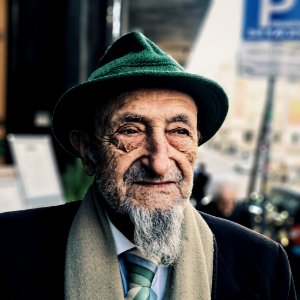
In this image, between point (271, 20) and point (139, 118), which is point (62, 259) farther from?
point (271, 20)

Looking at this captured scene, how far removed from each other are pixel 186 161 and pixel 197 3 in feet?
31.8

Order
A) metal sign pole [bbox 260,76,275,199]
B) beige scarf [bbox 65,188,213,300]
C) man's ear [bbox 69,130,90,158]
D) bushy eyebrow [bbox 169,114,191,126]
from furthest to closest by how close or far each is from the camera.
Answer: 1. metal sign pole [bbox 260,76,275,199]
2. man's ear [bbox 69,130,90,158]
3. bushy eyebrow [bbox 169,114,191,126]
4. beige scarf [bbox 65,188,213,300]

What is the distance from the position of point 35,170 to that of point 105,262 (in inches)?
102

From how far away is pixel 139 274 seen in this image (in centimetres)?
146

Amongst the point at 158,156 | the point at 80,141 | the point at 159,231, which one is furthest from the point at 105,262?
the point at 80,141

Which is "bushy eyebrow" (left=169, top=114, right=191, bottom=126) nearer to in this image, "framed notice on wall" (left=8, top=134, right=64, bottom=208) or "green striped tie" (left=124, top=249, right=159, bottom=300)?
"green striped tie" (left=124, top=249, right=159, bottom=300)

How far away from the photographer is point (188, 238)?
1570 millimetres

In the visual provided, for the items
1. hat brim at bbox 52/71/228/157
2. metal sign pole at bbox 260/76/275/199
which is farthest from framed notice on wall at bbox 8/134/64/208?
metal sign pole at bbox 260/76/275/199

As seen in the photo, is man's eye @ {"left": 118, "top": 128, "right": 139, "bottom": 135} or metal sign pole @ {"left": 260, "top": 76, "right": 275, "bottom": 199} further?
metal sign pole @ {"left": 260, "top": 76, "right": 275, "bottom": 199}

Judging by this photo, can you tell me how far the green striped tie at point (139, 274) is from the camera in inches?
56.1

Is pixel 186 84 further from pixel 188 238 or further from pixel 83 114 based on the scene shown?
pixel 188 238

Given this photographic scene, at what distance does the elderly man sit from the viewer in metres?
1.45

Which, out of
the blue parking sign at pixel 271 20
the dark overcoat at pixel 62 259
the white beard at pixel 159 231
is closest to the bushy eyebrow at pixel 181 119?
the white beard at pixel 159 231

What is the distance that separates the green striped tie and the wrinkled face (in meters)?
0.17
